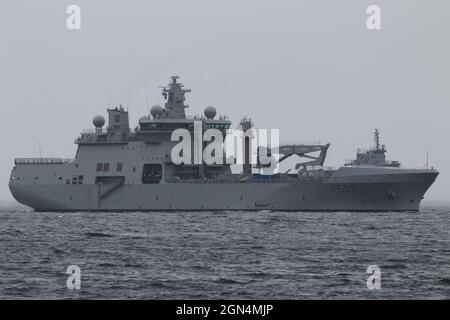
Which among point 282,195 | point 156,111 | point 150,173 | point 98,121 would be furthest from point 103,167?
point 282,195

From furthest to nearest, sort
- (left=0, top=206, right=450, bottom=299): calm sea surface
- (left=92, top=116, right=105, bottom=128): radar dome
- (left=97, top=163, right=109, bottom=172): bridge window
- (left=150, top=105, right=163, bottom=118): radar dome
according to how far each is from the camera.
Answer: (left=92, top=116, right=105, bottom=128): radar dome
(left=150, top=105, right=163, bottom=118): radar dome
(left=97, top=163, right=109, bottom=172): bridge window
(left=0, top=206, right=450, bottom=299): calm sea surface

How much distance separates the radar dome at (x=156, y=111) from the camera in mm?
71438

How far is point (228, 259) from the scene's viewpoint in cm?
3122

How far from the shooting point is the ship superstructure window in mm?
69188

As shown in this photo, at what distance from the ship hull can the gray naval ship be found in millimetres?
79

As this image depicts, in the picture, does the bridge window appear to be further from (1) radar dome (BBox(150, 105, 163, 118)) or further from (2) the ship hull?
(1) radar dome (BBox(150, 105, 163, 118))

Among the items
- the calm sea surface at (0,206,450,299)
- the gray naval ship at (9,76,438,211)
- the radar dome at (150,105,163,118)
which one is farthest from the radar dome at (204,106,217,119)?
the calm sea surface at (0,206,450,299)

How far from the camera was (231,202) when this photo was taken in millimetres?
65125

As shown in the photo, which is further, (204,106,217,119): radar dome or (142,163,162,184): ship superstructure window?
(204,106,217,119): radar dome

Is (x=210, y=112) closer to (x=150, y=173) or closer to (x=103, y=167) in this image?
(x=150, y=173)

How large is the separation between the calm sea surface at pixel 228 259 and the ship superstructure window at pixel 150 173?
49.8 ft

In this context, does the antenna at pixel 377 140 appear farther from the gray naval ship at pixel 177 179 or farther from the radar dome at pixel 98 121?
the radar dome at pixel 98 121

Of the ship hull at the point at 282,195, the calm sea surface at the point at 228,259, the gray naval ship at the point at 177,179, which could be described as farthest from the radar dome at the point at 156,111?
the calm sea surface at the point at 228,259

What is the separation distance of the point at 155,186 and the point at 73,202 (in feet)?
29.6
